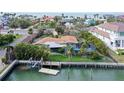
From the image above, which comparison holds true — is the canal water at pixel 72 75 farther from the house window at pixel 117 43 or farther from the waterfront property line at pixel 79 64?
the house window at pixel 117 43

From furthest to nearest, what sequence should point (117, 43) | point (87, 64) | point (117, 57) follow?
point (117, 43) → point (117, 57) → point (87, 64)

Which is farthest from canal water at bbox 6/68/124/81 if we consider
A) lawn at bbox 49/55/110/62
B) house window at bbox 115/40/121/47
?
house window at bbox 115/40/121/47

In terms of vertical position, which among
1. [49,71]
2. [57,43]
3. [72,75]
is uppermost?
[57,43]

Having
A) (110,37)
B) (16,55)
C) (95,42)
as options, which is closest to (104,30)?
(110,37)

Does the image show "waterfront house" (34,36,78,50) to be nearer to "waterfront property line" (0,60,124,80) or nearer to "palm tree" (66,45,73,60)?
"palm tree" (66,45,73,60)

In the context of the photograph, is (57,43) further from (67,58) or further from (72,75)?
(72,75)

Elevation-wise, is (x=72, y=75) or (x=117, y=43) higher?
(x=117, y=43)

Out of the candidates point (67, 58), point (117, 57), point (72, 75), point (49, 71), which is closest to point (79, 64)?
point (67, 58)

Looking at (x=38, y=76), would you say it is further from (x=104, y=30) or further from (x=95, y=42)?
(x=104, y=30)

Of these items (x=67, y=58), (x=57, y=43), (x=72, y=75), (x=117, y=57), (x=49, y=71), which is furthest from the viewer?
(x=57, y=43)
